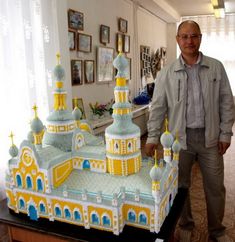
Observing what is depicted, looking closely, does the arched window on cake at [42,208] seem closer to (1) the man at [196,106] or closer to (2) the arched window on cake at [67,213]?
(2) the arched window on cake at [67,213]

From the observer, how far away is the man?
74.2 inches

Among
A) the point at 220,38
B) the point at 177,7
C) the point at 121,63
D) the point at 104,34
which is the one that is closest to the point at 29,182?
the point at 121,63

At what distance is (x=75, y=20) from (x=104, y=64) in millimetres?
983

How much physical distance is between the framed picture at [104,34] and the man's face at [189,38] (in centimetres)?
250

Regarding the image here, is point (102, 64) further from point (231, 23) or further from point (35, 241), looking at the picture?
point (231, 23)

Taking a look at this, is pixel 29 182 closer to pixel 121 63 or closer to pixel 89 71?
pixel 121 63

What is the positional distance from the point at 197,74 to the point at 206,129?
37 cm

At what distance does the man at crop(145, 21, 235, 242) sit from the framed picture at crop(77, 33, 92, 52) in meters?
1.90

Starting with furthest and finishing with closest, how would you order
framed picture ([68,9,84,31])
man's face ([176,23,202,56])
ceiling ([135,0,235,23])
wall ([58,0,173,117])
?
1. ceiling ([135,0,235,23])
2. wall ([58,0,173,117])
3. framed picture ([68,9,84,31])
4. man's face ([176,23,202,56])

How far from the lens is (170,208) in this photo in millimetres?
1472

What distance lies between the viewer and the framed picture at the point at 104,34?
4.20 meters

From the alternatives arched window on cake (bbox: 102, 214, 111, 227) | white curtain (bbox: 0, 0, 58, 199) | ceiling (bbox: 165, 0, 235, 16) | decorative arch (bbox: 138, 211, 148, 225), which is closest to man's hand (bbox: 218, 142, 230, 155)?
decorative arch (bbox: 138, 211, 148, 225)

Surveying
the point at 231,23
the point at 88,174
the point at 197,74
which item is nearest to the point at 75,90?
the point at 197,74

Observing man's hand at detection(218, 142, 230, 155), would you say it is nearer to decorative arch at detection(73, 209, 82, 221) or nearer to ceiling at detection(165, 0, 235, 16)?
decorative arch at detection(73, 209, 82, 221)
